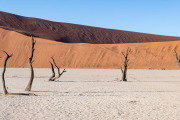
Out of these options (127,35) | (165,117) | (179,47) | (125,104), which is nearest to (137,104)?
(125,104)

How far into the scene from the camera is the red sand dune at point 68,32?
313ft

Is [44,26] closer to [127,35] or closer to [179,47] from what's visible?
[127,35]

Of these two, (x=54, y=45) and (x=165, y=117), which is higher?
(x=54, y=45)

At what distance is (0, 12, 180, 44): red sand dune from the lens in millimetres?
95250

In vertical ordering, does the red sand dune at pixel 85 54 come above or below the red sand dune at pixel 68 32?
below

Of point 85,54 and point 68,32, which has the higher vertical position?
point 68,32

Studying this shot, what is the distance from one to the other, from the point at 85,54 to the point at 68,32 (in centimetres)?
4952

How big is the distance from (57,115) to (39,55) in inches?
1909

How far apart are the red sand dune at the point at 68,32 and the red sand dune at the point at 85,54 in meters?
28.4

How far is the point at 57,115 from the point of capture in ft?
27.7

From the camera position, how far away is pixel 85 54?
57062 mm

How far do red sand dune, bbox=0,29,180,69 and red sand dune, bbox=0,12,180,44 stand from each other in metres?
28.4

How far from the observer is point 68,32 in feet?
345

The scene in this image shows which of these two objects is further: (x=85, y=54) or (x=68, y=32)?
(x=68, y=32)
